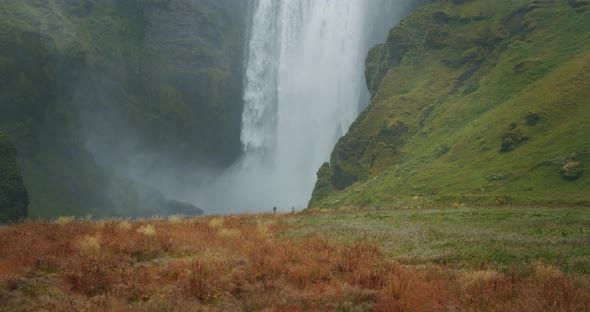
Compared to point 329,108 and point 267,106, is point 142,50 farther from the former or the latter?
point 329,108

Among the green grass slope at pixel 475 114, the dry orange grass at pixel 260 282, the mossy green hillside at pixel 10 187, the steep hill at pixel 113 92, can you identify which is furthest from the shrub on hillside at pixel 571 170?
the steep hill at pixel 113 92

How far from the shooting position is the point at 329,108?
436 ft

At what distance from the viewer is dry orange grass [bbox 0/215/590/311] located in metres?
8.34

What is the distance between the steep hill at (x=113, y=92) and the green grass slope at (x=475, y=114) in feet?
231

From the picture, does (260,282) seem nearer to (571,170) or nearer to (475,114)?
(571,170)

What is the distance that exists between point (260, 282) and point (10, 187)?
89703mm

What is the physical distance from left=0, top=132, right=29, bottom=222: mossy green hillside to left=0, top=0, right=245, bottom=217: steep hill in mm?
15454

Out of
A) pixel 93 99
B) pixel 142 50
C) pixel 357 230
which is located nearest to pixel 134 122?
pixel 93 99

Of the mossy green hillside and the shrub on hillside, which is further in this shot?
the mossy green hillside

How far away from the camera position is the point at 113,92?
133250 mm

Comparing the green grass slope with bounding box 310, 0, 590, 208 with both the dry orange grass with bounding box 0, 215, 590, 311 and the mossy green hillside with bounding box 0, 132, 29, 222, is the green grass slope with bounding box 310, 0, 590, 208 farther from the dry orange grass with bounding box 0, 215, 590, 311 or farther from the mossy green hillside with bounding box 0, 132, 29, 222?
the mossy green hillside with bounding box 0, 132, 29, 222

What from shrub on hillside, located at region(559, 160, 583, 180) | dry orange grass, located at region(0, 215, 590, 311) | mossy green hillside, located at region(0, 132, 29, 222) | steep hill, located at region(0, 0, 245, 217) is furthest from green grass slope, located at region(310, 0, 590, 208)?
steep hill, located at region(0, 0, 245, 217)

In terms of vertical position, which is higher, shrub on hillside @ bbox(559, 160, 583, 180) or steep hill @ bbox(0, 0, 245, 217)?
steep hill @ bbox(0, 0, 245, 217)

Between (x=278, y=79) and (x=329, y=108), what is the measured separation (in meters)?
22.6
